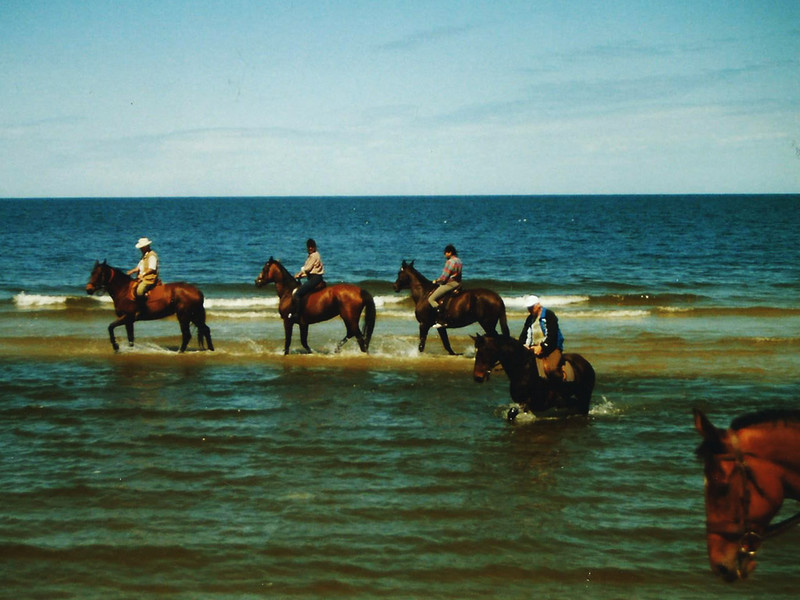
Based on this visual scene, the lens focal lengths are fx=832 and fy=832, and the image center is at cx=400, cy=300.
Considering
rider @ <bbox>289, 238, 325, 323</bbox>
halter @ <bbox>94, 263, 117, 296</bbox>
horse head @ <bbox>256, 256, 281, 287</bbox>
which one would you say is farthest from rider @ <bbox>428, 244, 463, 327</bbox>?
halter @ <bbox>94, 263, 117, 296</bbox>

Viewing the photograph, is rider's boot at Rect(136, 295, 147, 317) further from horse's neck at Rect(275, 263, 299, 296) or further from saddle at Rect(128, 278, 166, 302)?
horse's neck at Rect(275, 263, 299, 296)

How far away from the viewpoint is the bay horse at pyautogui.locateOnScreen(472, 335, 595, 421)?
1269 cm

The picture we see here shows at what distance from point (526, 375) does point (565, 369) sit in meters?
0.66

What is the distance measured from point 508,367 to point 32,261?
47462 millimetres

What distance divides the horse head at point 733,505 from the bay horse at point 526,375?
7587mm

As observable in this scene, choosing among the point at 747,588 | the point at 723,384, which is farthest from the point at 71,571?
the point at 723,384

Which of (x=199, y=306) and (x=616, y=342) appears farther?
(x=616, y=342)

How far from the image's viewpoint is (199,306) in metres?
20.0

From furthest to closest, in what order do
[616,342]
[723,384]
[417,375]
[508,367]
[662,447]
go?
1. [616,342]
2. [417,375]
3. [723,384]
4. [508,367]
5. [662,447]

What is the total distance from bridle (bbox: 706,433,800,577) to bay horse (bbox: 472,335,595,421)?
7.60 metres

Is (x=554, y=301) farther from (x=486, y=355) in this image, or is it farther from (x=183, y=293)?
(x=486, y=355)

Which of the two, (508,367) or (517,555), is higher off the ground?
(508,367)

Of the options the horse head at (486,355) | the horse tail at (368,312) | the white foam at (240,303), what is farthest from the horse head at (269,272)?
the white foam at (240,303)

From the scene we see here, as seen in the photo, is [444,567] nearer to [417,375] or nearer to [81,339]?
[417,375]
